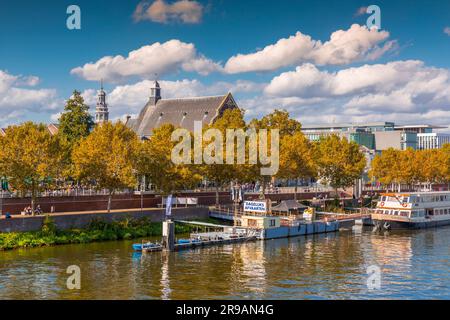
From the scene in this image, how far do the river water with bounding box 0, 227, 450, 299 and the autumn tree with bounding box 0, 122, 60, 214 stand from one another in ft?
35.5

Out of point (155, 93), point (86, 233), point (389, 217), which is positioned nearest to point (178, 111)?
point (155, 93)

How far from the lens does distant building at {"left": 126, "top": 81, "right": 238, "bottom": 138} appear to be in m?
145

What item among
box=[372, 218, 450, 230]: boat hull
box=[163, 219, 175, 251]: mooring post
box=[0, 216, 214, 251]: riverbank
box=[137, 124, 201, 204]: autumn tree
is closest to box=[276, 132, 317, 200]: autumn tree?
box=[372, 218, 450, 230]: boat hull

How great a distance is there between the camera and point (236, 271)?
180 ft

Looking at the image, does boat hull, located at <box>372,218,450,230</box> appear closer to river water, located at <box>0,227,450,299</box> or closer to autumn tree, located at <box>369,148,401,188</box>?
river water, located at <box>0,227,450,299</box>

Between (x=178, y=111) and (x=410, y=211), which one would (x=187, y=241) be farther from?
(x=178, y=111)

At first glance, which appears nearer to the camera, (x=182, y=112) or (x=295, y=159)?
(x=295, y=159)

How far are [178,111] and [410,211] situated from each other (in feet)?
245

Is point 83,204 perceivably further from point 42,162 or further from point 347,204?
point 347,204

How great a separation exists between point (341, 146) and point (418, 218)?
92.1 feet

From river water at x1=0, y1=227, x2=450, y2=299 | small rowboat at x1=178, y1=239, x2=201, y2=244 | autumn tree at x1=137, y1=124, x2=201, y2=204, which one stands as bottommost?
river water at x1=0, y1=227, x2=450, y2=299

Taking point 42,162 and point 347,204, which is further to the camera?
point 347,204
